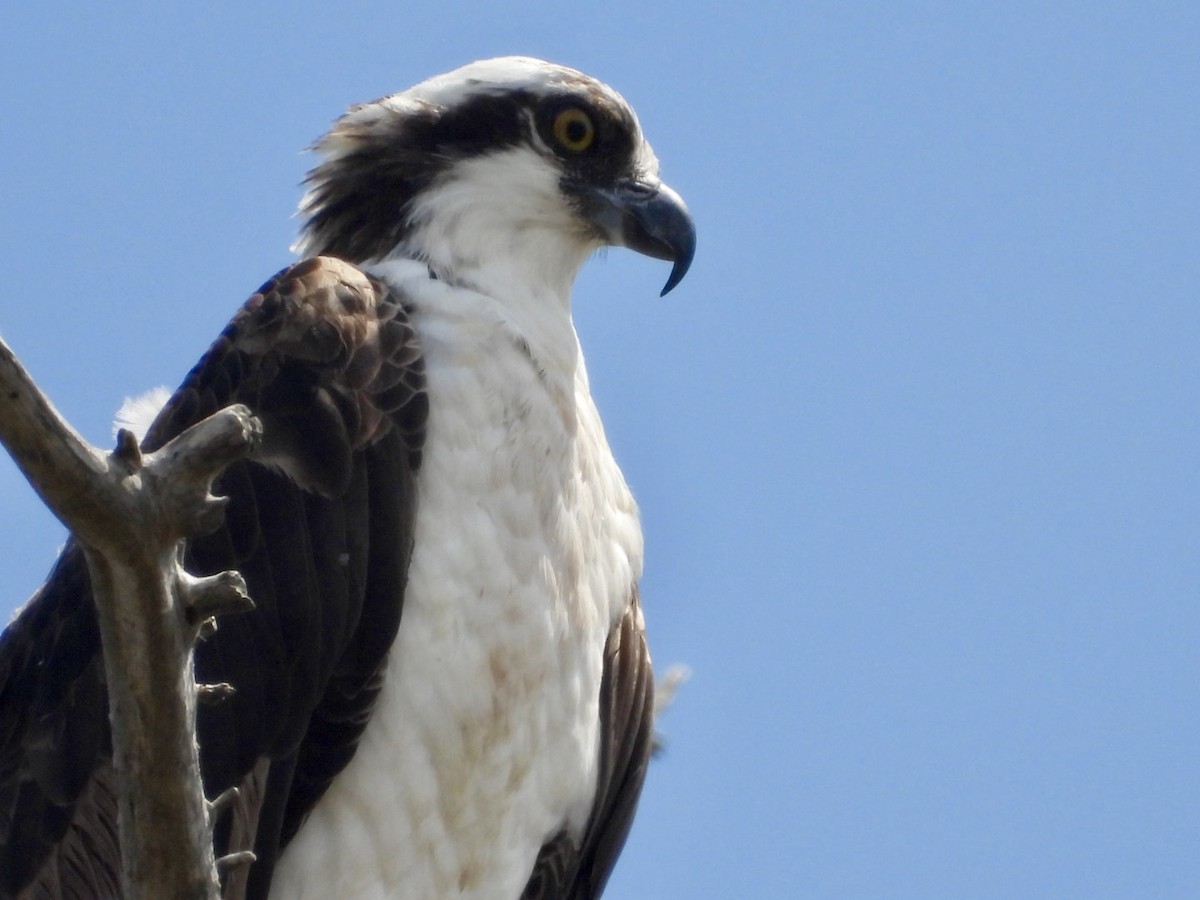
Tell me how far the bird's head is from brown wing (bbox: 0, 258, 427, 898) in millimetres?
819

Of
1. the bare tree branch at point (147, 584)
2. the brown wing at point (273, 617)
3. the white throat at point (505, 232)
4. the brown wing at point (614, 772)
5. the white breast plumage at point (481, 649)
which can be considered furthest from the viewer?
the white throat at point (505, 232)

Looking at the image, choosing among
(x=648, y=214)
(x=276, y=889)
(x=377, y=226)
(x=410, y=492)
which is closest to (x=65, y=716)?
(x=276, y=889)

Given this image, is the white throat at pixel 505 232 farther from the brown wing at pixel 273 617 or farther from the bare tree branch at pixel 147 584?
the bare tree branch at pixel 147 584

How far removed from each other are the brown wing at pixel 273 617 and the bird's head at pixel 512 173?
0.82 metres

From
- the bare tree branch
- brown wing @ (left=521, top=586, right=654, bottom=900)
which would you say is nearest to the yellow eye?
brown wing @ (left=521, top=586, right=654, bottom=900)

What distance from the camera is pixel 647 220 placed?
5.54m

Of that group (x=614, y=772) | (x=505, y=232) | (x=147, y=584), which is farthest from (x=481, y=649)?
(x=147, y=584)

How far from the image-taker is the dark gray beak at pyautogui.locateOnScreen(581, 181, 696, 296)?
552 centimetres

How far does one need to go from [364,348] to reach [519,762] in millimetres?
1151

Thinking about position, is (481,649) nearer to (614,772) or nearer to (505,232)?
(614,772)

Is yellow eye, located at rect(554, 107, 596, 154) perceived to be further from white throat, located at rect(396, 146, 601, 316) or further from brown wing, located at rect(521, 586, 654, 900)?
brown wing, located at rect(521, 586, 654, 900)

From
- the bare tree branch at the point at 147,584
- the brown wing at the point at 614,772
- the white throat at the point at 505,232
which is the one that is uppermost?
the white throat at the point at 505,232

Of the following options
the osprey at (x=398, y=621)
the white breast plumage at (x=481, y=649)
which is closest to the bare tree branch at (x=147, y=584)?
the osprey at (x=398, y=621)

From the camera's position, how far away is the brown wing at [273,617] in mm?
4309
